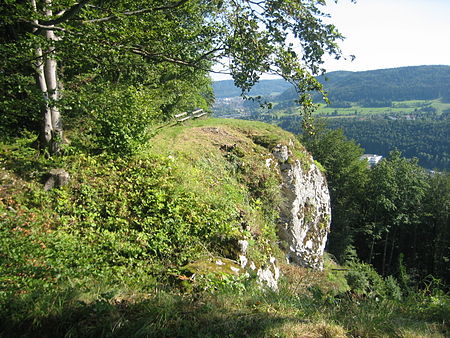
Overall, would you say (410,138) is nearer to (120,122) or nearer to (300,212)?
(300,212)

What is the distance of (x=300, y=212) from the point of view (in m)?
14.9

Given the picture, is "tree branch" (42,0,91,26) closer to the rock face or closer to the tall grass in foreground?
the tall grass in foreground

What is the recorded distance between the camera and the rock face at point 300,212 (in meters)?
14.0

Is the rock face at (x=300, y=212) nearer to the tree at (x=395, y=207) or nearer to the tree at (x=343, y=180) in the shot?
the tree at (x=343, y=180)

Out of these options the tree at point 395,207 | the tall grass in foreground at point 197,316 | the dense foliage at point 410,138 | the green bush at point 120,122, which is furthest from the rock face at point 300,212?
the dense foliage at point 410,138

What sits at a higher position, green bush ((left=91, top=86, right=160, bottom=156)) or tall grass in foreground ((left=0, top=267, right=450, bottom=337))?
green bush ((left=91, top=86, right=160, bottom=156))

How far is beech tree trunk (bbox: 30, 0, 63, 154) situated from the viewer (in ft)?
21.8

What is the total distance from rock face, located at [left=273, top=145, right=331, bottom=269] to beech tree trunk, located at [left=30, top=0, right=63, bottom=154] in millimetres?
9913

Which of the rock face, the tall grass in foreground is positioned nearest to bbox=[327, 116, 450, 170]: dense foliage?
the rock face

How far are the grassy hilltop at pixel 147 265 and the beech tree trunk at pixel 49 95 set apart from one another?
0.48 m

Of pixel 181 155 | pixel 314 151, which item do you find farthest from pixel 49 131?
pixel 314 151

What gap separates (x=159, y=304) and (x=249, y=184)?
29.5ft

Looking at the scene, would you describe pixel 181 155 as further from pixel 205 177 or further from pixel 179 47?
pixel 179 47

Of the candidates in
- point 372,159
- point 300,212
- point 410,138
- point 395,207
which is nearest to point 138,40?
point 300,212
